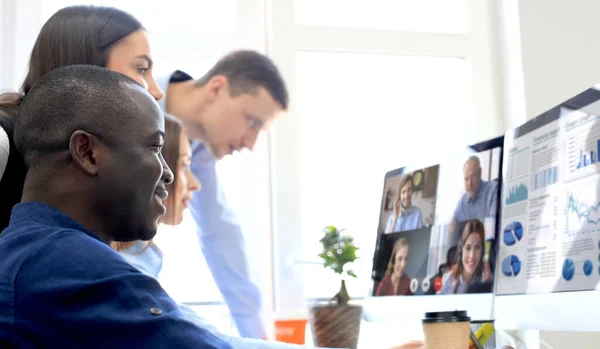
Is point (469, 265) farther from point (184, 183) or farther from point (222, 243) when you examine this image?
point (222, 243)

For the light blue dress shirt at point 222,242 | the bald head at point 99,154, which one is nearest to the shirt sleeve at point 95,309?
the bald head at point 99,154

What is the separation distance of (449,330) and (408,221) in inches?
23.5

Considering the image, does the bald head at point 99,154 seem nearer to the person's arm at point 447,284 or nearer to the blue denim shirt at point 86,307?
the blue denim shirt at point 86,307

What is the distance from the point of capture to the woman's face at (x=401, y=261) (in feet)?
5.67

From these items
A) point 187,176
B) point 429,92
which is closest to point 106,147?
point 187,176

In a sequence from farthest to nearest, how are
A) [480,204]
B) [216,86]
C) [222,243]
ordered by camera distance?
[222,243] → [216,86] → [480,204]

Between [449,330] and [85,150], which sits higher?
[85,150]

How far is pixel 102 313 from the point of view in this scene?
622 mm

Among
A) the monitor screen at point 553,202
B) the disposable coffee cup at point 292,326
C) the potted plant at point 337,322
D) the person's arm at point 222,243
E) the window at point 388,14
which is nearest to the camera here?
the monitor screen at point 553,202

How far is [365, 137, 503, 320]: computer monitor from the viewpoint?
5.02ft

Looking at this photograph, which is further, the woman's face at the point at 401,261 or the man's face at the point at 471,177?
the woman's face at the point at 401,261

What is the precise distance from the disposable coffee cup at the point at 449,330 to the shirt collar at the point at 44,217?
0.63 m

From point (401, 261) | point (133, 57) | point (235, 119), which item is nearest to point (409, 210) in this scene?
point (401, 261)

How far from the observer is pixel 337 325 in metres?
1.82
